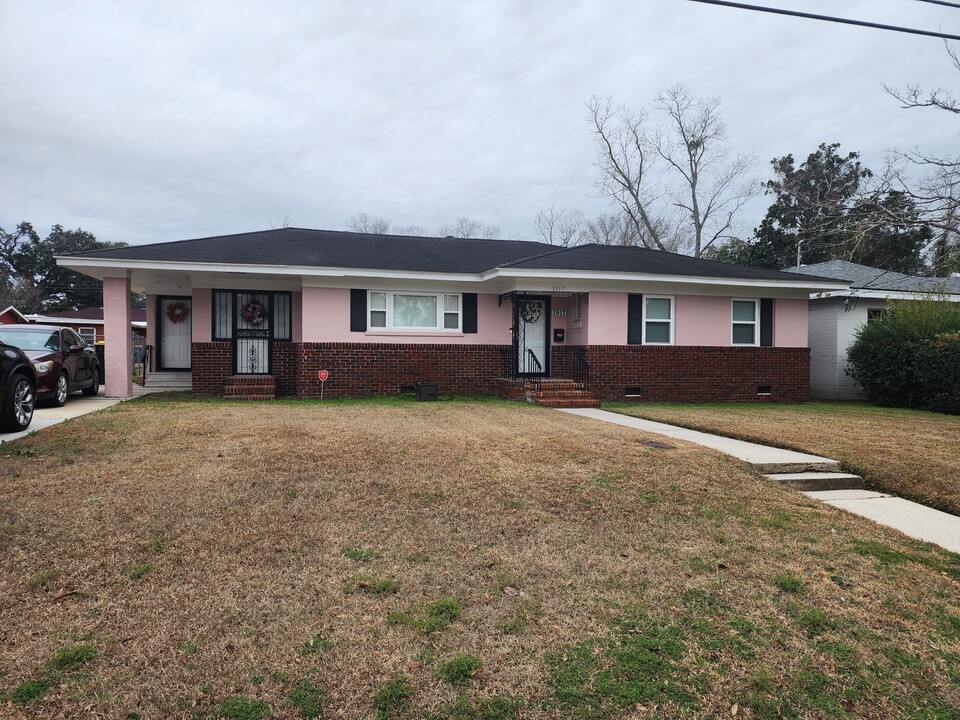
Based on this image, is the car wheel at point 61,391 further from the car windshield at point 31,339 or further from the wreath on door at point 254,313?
the wreath on door at point 254,313

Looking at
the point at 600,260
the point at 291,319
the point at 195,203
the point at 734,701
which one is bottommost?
the point at 734,701

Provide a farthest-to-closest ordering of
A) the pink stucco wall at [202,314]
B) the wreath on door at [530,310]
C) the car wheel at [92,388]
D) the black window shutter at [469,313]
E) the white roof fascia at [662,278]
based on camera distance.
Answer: the wreath on door at [530,310], the black window shutter at [469,313], the pink stucco wall at [202,314], the car wheel at [92,388], the white roof fascia at [662,278]

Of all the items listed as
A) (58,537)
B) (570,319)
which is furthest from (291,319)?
(58,537)

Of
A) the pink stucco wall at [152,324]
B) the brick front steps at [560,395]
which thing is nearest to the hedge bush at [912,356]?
the brick front steps at [560,395]

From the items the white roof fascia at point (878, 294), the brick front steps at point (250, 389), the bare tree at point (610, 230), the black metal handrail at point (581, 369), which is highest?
the bare tree at point (610, 230)

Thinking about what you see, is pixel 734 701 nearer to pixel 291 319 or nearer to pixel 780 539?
pixel 780 539

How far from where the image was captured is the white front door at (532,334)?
14.5 m

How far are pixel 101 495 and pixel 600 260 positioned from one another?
1166 centimetres

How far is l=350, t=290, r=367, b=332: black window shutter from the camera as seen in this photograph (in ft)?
44.7

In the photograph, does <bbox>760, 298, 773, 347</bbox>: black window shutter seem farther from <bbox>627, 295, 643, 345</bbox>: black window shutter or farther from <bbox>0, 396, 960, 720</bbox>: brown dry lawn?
<bbox>0, 396, 960, 720</bbox>: brown dry lawn

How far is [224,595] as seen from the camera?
10.1 feet

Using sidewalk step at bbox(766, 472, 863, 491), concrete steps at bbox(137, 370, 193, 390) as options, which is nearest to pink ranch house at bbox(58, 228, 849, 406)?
concrete steps at bbox(137, 370, 193, 390)

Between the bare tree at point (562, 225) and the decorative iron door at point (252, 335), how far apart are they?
30010 millimetres

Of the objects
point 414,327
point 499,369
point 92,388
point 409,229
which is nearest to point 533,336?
point 499,369
